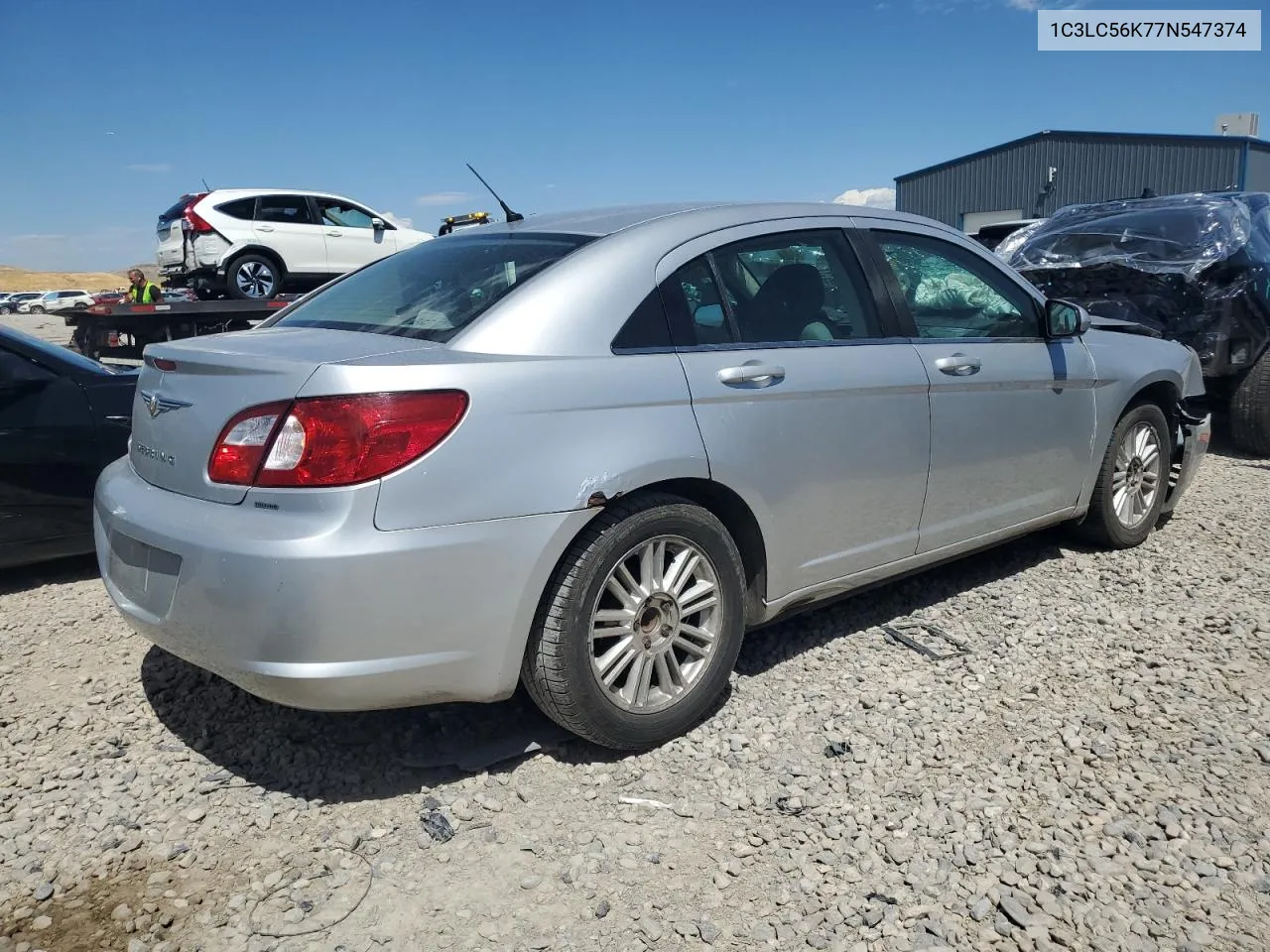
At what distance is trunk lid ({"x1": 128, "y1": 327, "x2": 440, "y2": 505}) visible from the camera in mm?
2678

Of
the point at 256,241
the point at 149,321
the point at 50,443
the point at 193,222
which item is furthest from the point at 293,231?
the point at 50,443

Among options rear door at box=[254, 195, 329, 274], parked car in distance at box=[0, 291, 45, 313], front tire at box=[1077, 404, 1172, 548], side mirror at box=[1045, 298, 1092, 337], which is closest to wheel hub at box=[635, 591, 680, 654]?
side mirror at box=[1045, 298, 1092, 337]

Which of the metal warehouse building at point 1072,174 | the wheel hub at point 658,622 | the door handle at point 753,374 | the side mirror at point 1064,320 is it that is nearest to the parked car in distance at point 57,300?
the metal warehouse building at point 1072,174

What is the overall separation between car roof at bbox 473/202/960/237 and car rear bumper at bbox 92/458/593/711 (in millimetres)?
1117

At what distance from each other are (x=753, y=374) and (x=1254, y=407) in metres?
5.65

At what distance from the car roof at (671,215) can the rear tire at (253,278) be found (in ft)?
34.7

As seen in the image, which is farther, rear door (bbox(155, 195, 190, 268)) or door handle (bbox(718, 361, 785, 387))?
rear door (bbox(155, 195, 190, 268))

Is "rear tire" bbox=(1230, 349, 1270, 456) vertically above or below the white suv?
below

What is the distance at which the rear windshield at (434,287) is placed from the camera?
9.91 ft

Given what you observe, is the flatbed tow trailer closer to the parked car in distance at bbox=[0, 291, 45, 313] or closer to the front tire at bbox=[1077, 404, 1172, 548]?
the front tire at bbox=[1077, 404, 1172, 548]

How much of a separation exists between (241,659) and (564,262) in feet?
4.71

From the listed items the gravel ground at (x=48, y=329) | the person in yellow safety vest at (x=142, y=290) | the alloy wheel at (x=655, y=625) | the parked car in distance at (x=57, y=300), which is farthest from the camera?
the parked car in distance at (x=57, y=300)

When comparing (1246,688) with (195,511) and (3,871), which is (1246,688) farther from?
(3,871)

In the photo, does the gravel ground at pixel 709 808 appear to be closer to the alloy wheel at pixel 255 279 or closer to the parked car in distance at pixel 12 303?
the alloy wheel at pixel 255 279
